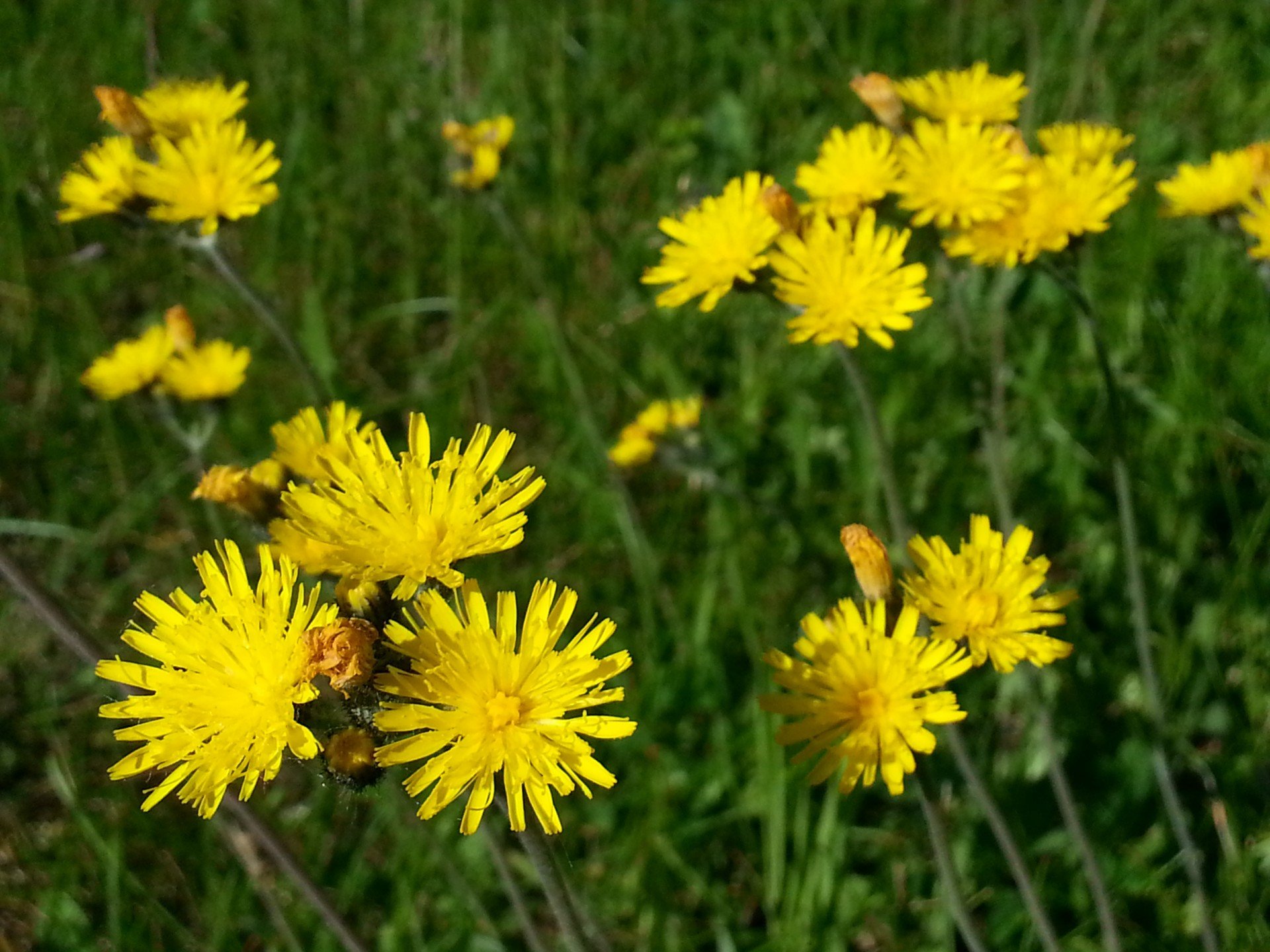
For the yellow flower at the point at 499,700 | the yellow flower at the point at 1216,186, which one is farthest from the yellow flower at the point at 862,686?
the yellow flower at the point at 1216,186

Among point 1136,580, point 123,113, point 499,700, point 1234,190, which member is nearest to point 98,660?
point 499,700

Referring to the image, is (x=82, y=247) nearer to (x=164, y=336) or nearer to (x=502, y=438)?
(x=164, y=336)

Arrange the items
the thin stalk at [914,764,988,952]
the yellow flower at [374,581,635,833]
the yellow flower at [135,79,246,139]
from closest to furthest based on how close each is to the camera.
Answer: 1. the yellow flower at [374,581,635,833]
2. the thin stalk at [914,764,988,952]
3. the yellow flower at [135,79,246,139]

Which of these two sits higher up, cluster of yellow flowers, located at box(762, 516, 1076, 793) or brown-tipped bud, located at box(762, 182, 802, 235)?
brown-tipped bud, located at box(762, 182, 802, 235)

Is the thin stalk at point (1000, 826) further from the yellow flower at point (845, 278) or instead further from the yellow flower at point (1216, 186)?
the yellow flower at point (1216, 186)

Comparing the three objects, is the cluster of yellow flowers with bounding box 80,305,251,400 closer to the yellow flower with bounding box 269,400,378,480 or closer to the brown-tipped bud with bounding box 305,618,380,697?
the yellow flower with bounding box 269,400,378,480

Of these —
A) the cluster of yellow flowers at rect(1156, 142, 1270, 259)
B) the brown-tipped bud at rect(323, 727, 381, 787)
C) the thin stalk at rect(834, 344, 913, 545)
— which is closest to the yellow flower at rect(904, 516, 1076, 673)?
the thin stalk at rect(834, 344, 913, 545)

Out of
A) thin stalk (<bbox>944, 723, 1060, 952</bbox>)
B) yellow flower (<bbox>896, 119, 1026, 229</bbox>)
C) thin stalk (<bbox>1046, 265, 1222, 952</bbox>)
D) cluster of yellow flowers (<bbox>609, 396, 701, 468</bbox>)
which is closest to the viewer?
thin stalk (<bbox>944, 723, 1060, 952</bbox>)

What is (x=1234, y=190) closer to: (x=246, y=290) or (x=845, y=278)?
(x=845, y=278)
